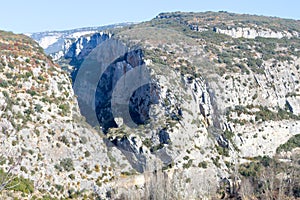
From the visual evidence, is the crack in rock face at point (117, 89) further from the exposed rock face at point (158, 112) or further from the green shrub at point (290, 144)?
the green shrub at point (290, 144)

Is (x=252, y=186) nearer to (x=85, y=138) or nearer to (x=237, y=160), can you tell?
(x=237, y=160)

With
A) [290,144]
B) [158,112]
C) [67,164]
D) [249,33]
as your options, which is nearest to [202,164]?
[158,112]

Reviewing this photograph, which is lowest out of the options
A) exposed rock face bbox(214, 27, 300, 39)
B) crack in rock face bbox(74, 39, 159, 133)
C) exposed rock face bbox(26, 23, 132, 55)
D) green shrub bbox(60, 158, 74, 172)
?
green shrub bbox(60, 158, 74, 172)

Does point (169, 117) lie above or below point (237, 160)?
above

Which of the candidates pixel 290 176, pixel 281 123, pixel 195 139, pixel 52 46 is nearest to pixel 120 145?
pixel 195 139

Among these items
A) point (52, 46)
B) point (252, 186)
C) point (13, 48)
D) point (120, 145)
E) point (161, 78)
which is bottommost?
point (252, 186)

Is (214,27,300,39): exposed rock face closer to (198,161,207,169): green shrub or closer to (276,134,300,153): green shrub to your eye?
(276,134,300,153): green shrub

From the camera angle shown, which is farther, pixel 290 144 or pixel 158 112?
pixel 290 144

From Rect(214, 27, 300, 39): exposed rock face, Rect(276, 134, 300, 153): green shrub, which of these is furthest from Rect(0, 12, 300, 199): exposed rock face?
Rect(276, 134, 300, 153): green shrub

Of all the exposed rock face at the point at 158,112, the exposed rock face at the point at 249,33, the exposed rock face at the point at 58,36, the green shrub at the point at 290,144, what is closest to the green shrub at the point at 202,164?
the exposed rock face at the point at 158,112

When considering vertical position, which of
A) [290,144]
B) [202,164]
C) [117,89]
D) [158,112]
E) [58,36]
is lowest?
[202,164]

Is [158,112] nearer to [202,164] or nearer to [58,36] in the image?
[202,164]
